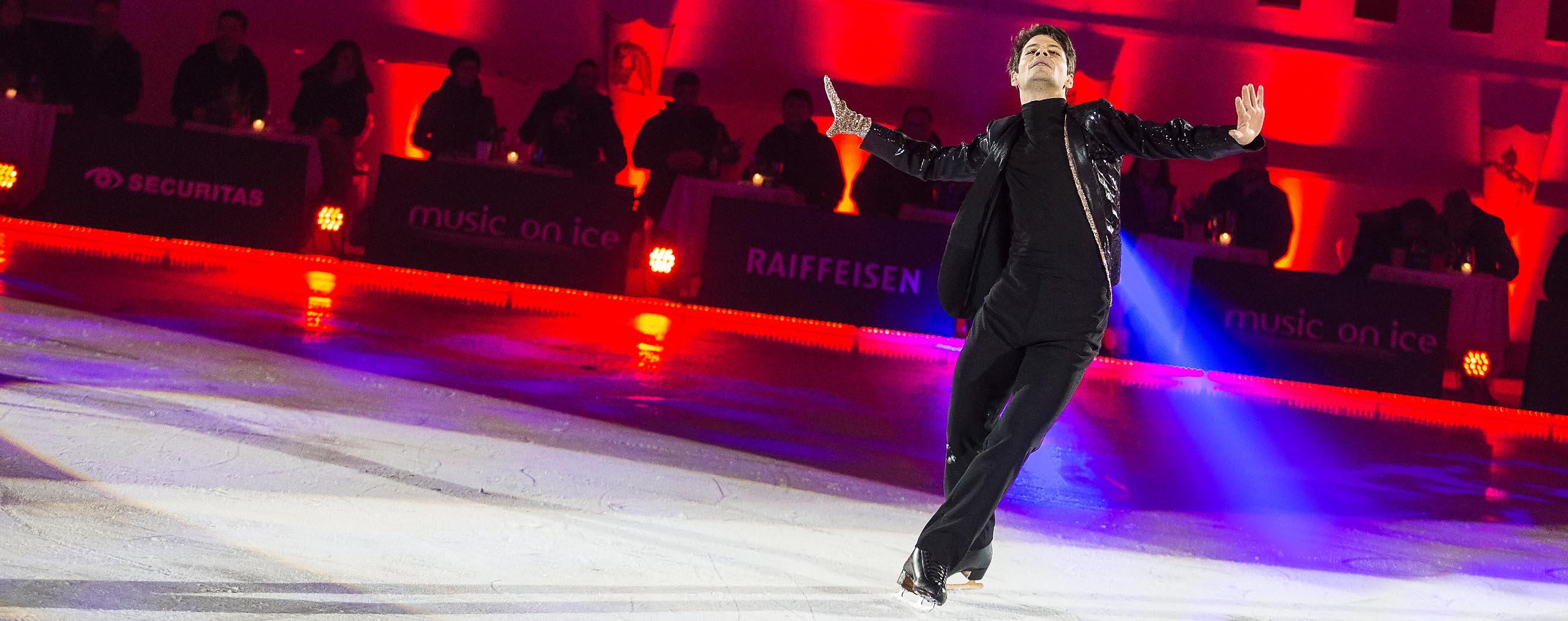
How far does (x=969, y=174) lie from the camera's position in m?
3.72

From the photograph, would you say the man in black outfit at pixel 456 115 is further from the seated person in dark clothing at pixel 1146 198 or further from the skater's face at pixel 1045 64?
the skater's face at pixel 1045 64

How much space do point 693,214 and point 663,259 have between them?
45 cm

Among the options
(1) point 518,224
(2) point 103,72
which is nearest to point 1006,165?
(1) point 518,224

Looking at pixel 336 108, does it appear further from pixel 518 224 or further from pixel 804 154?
pixel 804 154

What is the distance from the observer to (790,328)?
10.6 metres

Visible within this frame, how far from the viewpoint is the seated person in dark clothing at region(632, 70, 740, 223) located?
39.1 feet

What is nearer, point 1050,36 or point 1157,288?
point 1050,36

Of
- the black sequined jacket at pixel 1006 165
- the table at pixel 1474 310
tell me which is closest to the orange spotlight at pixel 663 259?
the table at pixel 1474 310

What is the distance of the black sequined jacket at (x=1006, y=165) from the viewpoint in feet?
11.1

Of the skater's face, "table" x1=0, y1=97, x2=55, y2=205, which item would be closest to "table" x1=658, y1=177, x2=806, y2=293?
"table" x1=0, y1=97, x2=55, y2=205

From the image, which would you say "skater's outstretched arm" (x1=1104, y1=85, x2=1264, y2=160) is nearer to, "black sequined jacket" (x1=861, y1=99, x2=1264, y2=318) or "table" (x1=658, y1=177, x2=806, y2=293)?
"black sequined jacket" (x1=861, y1=99, x2=1264, y2=318)

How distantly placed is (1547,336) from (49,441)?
9.76 meters

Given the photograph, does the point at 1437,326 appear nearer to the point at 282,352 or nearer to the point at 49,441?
the point at 282,352

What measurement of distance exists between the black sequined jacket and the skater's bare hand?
26 mm
